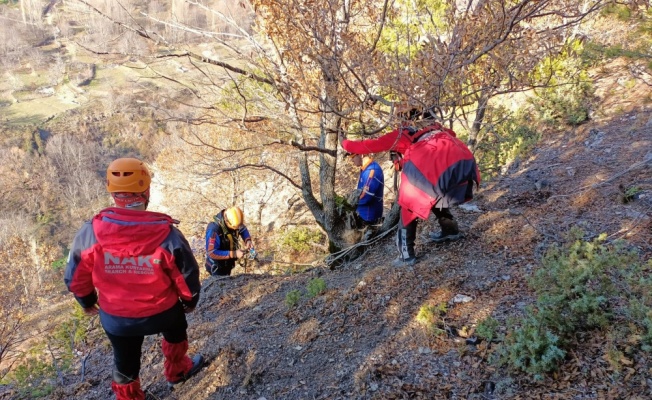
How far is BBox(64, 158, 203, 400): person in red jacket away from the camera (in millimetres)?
2607

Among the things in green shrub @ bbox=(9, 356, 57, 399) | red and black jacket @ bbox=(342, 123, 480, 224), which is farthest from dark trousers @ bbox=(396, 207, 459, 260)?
green shrub @ bbox=(9, 356, 57, 399)

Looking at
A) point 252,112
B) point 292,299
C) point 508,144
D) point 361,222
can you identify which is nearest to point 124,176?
point 292,299

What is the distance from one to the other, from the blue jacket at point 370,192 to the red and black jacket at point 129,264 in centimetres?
383

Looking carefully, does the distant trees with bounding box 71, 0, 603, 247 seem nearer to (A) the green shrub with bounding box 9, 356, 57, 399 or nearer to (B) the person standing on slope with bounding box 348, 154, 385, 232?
(B) the person standing on slope with bounding box 348, 154, 385, 232

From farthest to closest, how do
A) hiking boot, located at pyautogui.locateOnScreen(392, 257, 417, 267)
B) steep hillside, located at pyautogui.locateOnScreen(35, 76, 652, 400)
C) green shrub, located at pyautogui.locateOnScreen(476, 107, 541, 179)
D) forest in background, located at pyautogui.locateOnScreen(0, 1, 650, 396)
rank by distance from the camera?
green shrub, located at pyautogui.locateOnScreen(476, 107, 541, 179) < hiking boot, located at pyautogui.locateOnScreen(392, 257, 417, 267) < forest in background, located at pyautogui.locateOnScreen(0, 1, 650, 396) < steep hillside, located at pyautogui.locateOnScreen(35, 76, 652, 400)

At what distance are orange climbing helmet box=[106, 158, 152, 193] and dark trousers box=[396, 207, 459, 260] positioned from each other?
2.57 metres

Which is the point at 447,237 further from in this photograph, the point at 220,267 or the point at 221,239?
the point at 220,267

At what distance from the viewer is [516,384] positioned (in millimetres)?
2402

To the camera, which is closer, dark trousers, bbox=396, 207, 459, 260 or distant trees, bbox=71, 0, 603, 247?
distant trees, bbox=71, 0, 603, 247

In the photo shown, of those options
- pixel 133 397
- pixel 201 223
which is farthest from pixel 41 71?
pixel 133 397

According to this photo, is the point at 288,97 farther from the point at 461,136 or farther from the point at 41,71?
the point at 41,71

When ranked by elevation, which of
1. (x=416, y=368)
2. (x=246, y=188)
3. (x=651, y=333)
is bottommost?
(x=246, y=188)

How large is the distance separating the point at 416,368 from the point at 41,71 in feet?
266

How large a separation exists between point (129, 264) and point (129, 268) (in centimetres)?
3
